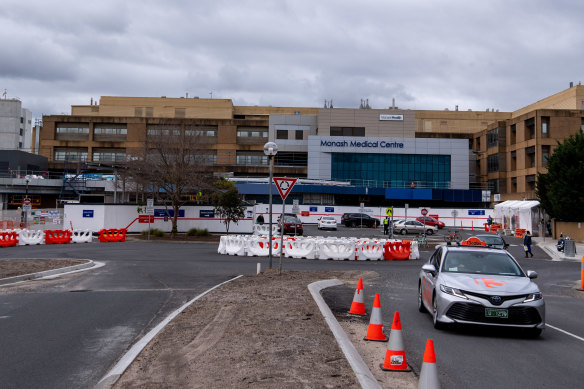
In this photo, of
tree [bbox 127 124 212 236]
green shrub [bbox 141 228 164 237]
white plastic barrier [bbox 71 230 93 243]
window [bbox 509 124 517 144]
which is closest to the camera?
white plastic barrier [bbox 71 230 93 243]

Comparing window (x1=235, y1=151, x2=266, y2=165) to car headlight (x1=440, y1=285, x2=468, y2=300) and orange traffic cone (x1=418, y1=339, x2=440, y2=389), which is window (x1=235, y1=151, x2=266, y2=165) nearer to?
car headlight (x1=440, y1=285, x2=468, y2=300)

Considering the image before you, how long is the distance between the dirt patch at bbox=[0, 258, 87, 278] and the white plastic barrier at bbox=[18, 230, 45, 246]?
13192 mm

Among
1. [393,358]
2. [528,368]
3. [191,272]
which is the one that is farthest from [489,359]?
[191,272]

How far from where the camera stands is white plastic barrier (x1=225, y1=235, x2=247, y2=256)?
92.0 ft

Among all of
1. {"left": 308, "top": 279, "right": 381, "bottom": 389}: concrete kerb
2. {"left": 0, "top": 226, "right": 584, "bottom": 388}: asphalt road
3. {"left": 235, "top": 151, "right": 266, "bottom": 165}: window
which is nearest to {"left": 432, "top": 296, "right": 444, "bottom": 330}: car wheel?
{"left": 0, "top": 226, "right": 584, "bottom": 388}: asphalt road

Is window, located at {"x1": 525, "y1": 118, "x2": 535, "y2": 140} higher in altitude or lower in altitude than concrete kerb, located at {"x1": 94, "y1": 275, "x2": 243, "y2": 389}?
higher

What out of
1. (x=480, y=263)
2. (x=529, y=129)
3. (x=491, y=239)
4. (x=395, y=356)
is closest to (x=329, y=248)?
(x=491, y=239)

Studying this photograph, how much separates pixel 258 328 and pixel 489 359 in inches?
135

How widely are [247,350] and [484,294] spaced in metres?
4.08

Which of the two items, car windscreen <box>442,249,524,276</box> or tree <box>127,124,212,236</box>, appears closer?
car windscreen <box>442,249,524,276</box>

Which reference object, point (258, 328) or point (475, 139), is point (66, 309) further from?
point (475, 139)

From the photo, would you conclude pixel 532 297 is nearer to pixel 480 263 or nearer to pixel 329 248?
pixel 480 263

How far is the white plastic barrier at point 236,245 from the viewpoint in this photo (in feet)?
92.0

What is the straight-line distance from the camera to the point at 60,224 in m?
45.3
